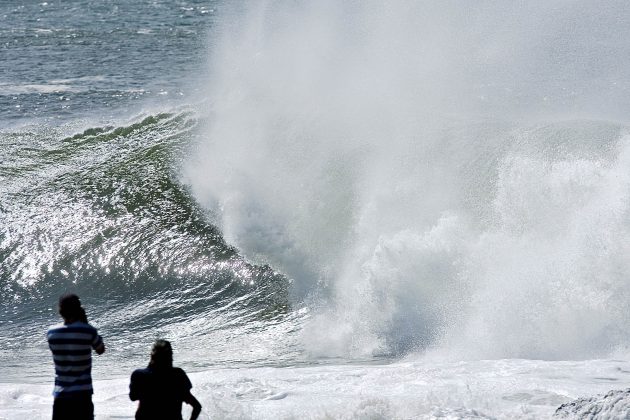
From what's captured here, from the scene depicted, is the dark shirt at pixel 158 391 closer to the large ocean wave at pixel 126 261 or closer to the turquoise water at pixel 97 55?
the large ocean wave at pixel 126 261

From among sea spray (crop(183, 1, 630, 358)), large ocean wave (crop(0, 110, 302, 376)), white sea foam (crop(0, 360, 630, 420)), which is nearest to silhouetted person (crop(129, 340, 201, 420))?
white sea foam (crop(0, 360, 630, 420))

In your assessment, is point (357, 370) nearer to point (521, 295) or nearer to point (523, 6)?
point (521, 295)

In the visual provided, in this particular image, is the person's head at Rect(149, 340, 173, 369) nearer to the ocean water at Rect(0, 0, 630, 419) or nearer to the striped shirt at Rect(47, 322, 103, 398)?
the striped shirt at Rect(47, 322, 103, 398)

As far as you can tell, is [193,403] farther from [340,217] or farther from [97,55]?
[97,55]

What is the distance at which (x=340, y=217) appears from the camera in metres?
15.4

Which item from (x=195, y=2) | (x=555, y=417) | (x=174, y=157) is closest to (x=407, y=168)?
(x=174, y=157)

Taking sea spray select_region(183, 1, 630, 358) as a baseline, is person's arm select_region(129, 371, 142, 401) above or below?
below

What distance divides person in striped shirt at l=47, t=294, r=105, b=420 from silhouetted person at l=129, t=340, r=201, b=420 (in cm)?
44

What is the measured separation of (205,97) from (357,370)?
1438 cm

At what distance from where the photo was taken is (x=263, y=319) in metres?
13.1

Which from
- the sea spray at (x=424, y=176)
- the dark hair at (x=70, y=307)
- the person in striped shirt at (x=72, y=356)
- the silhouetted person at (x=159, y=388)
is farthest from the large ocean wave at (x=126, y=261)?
the silhouetted person at (x=159, y=388)

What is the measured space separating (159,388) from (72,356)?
0.69 m

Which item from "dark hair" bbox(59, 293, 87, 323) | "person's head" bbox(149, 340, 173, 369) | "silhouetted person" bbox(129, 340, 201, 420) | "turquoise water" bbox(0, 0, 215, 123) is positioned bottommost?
"silhouetted person" bbox(129, 340, 201, 420)

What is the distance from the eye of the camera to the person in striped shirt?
20.6ft
